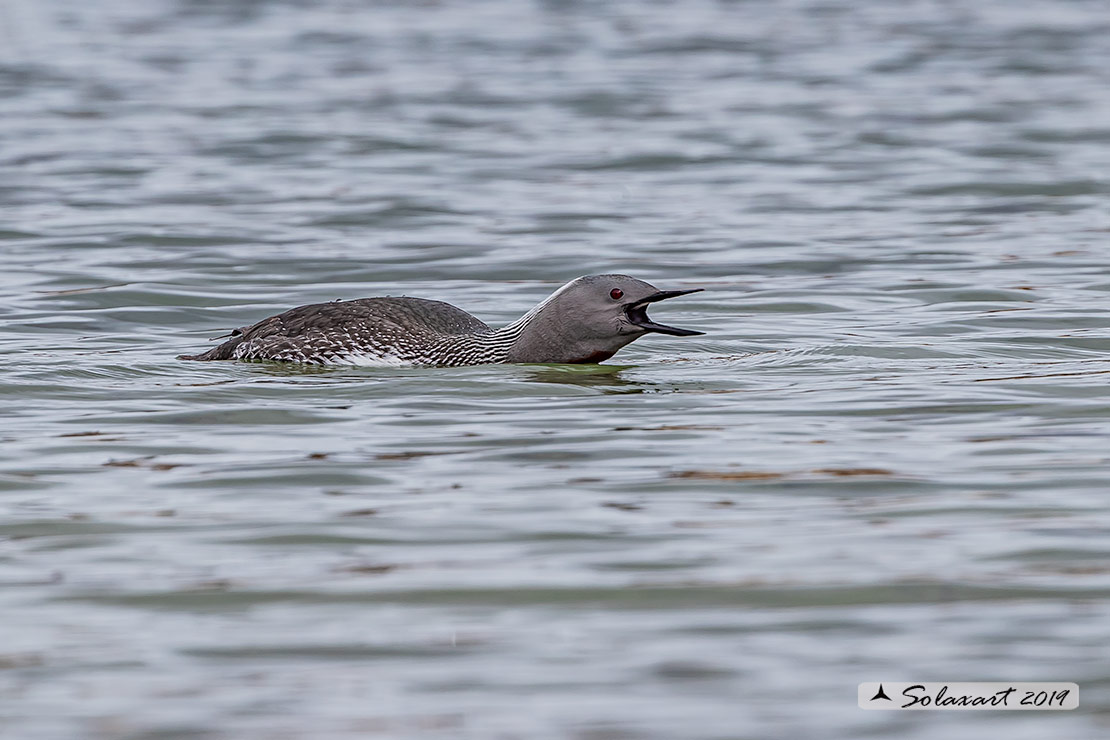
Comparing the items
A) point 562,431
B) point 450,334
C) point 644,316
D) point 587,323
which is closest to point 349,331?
point 450,334

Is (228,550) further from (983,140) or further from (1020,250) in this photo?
(983,140)

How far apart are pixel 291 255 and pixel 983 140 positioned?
8937 mm

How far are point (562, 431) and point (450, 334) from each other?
2.22 m

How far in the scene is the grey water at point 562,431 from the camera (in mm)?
6172

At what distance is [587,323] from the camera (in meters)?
11.4

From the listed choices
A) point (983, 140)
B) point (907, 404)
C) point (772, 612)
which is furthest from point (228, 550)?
point (983, 140)

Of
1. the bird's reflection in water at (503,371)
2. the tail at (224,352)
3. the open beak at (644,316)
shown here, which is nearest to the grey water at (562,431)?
the bird's reflection in water at (503,371)

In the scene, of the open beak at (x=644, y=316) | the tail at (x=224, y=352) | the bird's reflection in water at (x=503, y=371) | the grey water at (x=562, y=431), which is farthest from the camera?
the tail at (x=224, y=352)

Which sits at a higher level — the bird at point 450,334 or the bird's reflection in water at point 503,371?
the bird at point 450,334

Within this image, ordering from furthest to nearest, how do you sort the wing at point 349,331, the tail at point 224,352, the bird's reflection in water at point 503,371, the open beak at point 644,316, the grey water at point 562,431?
the tail at point 224,352, the wing at point 349,331, the bird's reflection in water at point 503,371, the open beak at point 644,316, the grey water at point 562,431

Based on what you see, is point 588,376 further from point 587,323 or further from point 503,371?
point 503,371

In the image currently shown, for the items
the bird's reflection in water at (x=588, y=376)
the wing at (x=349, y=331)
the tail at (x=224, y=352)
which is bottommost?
the bird's reflection in water at (x=588, y=376)

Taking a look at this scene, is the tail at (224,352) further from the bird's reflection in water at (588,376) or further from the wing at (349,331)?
the bird's reflection in water at (588,376)

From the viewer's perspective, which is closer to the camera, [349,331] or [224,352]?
[349,331]
